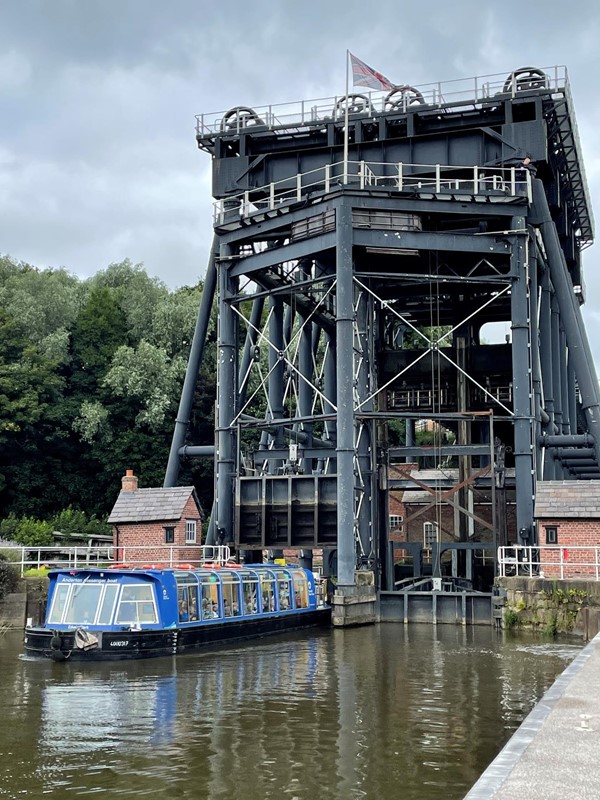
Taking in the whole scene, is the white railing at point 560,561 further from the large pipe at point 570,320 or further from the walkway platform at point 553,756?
the walkway platform at point 553,756

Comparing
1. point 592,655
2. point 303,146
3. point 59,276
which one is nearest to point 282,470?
point 303,146

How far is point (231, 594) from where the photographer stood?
29.4 meters

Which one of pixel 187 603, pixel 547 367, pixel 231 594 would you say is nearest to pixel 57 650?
pixel 187 603

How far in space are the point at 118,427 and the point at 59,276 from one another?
1732cm

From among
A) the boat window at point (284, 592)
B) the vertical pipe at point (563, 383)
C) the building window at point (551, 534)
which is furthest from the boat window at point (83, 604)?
the vertical pipe at point (563, 383)

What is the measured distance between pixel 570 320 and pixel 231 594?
19.8 meters

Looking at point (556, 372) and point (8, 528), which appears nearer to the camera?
point (556, 372)

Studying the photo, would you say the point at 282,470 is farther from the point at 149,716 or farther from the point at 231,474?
the point at 149,716

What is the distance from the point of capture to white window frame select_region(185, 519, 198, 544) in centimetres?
3953

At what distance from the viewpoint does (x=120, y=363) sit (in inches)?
2591

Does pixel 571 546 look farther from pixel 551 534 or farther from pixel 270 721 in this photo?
pixel 270 721

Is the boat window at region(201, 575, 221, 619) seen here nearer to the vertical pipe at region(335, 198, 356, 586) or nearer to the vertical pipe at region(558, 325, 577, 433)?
the vertical pipe at region(335, 198, 356, 586)

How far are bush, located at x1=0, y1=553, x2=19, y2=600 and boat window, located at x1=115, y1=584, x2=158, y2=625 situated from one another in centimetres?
980

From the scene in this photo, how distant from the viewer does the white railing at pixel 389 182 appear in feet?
126
